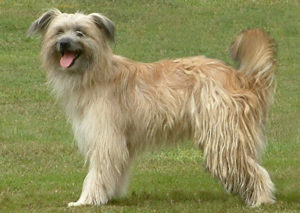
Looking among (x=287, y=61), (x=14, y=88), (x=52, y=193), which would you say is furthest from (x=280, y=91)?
(x=52, y=193)

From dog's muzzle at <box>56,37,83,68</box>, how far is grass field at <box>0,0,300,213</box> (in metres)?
1.45

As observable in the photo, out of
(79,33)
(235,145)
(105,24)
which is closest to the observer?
(235,145)

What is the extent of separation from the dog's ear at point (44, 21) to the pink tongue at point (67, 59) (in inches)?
18.2

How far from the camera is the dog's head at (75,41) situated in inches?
316

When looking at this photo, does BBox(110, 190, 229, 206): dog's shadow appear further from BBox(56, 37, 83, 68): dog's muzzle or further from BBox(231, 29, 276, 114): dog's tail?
BBox(56, 37, 83, 68): dog's muzzle

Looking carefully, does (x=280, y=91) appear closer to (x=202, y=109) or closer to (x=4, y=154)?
(x=4, y=154)

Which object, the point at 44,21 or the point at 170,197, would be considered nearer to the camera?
the point at 44,21

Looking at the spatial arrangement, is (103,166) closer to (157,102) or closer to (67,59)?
(157,102)

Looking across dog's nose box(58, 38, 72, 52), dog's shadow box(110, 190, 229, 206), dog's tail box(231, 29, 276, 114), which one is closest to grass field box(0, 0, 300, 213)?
dog's shadow box(110, 190, 229, 206)

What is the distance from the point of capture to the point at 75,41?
7.96m

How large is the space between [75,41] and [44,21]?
1.82ft

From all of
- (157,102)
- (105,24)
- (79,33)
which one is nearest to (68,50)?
(79,33)

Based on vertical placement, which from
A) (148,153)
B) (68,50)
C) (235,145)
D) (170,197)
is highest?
(68,50)

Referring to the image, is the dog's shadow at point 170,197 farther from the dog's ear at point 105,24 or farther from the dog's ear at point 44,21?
the dog's ear at point 44,21
